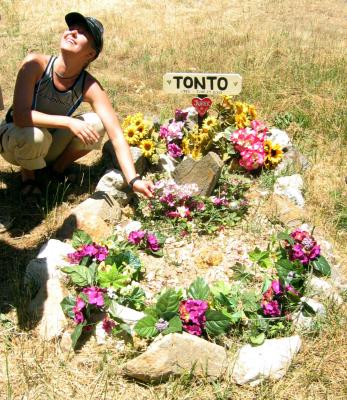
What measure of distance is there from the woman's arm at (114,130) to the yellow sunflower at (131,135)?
399 millimetres

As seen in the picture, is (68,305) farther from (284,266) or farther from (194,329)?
(284,266)

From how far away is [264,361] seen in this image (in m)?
2.46

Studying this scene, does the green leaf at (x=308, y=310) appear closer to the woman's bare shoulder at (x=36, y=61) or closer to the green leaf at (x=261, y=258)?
the green leaf at (x=261, y=258)

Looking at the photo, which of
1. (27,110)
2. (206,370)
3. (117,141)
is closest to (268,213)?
(117,141)

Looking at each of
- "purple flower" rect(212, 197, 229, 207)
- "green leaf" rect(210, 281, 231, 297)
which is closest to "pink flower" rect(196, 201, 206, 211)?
"purple flower" rect(212, 197, 229, 207)

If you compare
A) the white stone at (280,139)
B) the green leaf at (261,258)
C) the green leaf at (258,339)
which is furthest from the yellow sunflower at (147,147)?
the green leaf at (258,339)

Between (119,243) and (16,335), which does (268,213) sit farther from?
(16,335)

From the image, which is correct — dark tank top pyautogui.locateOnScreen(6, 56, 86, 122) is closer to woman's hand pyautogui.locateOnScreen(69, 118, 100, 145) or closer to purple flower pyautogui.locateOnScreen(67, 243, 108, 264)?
woman's hand pyautogui.locateOnScreen(69, 118, 100, 145)

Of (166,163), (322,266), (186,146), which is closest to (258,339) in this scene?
(322,266)

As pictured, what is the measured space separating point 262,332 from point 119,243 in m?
1.13

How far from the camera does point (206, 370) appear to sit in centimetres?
238

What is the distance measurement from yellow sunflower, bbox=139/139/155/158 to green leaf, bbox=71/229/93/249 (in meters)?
1.07

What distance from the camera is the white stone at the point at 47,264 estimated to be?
290 centimetres

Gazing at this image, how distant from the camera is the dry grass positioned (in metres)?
2.42
